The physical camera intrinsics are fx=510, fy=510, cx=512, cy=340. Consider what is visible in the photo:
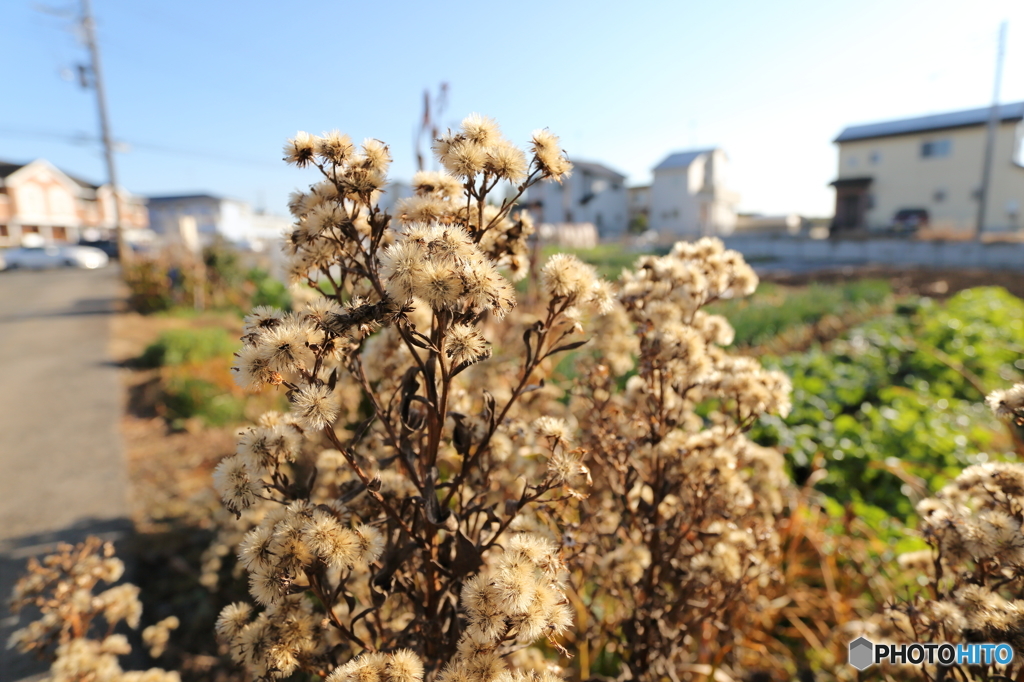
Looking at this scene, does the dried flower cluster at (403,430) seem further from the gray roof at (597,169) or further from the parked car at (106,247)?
the gray roof at (597,169)

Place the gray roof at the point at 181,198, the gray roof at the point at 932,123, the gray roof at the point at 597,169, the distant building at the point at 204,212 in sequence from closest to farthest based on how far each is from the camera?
1. the gray roof at the point at 932,123
2. the gray roof at the point at 597,169
3. the distant building at the point at 204,212
4. the gray roof at the point at 181,198

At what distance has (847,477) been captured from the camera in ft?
13.4

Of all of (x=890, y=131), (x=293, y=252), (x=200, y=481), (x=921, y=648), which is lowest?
(x=200, y=481)

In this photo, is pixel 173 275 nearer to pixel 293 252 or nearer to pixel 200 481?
Answer: pixel 200 481

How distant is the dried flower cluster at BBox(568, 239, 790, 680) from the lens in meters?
1.80

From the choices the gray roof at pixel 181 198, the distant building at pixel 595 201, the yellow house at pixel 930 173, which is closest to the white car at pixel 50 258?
the distant building at pixel 595 201

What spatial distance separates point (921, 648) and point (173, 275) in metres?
15.0

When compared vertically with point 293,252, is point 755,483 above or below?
below

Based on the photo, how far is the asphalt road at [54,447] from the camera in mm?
3506

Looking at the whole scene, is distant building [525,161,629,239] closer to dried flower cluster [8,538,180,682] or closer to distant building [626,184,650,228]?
distant building [626,184,650,228]

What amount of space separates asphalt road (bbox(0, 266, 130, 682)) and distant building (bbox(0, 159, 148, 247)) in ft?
135

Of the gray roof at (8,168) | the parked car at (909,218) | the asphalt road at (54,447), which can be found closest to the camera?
the asphalt road at (54,447)

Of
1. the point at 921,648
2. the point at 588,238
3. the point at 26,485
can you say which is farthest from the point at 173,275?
the point at 588,238

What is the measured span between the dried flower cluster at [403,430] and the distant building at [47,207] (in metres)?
50.9
